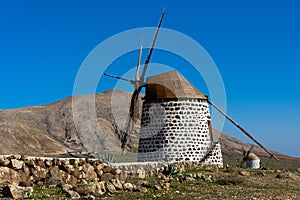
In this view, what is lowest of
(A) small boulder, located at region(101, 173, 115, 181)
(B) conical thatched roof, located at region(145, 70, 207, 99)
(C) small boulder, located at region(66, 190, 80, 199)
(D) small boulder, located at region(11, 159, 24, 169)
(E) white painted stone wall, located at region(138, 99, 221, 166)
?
(C) small boulder, located at region(66, 190, 80, 199)

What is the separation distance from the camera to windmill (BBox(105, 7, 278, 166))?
25500mm

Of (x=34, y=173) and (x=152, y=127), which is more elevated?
(x=152, y=127)

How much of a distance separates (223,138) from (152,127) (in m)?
81.5

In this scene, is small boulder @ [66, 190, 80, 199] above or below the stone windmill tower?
below

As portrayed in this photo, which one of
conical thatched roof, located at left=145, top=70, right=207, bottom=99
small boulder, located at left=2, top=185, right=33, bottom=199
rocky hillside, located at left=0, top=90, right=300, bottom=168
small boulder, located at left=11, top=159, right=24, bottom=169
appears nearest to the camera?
small boulder, located at left=2, top=185, right=33, bottom=199

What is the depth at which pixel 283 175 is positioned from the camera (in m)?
22.2

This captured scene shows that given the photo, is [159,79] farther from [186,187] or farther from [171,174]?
[186,187]

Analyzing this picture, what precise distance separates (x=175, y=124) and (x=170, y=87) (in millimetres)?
2304

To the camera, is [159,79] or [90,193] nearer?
[90,193]

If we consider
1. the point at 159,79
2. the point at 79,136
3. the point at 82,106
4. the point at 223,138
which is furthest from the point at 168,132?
the point at 223,138

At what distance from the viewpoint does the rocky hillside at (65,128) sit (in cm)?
5919

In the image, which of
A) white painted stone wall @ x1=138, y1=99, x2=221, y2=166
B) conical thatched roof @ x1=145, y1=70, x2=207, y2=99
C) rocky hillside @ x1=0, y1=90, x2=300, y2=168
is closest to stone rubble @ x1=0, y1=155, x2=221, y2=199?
white painted stone wall @ x1=138, y1=99, x2=221, y2=166

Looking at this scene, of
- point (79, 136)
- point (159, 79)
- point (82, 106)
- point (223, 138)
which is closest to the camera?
point (159, 79)

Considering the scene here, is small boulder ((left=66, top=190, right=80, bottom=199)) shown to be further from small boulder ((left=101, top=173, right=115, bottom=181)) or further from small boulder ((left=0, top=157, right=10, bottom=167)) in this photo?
small boulder ((left=101, top=173, right=115, bottom=181))
